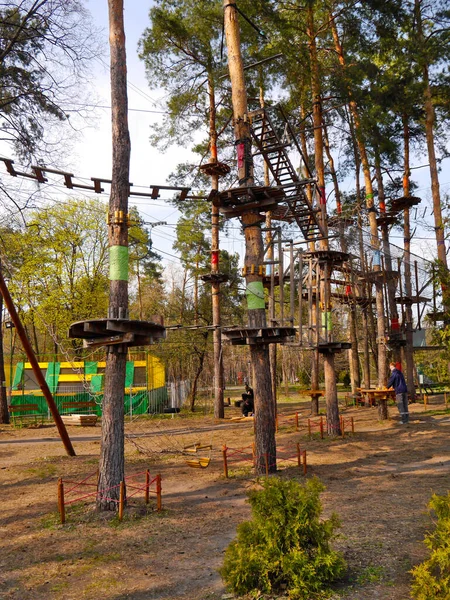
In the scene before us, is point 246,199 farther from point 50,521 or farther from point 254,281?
point 50,521

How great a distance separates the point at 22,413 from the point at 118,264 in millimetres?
17923

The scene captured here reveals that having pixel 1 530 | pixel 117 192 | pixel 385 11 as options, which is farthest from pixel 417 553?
pixel 385 11

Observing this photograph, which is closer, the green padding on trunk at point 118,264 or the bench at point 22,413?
the green padding on trunk at point 118,264

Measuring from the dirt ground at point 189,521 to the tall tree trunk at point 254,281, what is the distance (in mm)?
859

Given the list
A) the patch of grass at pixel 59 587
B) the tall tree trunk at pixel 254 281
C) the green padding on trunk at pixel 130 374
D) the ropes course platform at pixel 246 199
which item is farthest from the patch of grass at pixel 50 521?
the green padding on trunk at pixel 130 374

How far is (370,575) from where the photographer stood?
16.9 ft

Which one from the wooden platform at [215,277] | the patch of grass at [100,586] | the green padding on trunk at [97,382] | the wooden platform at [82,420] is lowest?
the patch of grass at [100,586]

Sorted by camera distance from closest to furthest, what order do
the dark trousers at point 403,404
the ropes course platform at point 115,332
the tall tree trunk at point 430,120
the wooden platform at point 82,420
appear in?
the ropes course platform at point 115,332 → the tall tree trunk at point 430,120 → the dark trousers at point 403,404 → the wooden platform at point 82,420

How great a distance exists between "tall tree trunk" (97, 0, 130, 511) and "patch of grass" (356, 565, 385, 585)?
4326 millimetres

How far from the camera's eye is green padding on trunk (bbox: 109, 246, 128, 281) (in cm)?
875

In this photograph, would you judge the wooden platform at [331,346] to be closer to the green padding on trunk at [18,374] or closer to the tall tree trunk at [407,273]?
the tall tree trunk at [407,273]

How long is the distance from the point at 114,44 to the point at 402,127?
1524 cm

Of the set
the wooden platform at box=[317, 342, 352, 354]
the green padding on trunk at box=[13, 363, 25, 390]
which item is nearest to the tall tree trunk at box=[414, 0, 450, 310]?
the wooden platform at box=[317, 342, 352, 354]

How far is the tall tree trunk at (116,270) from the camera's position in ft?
27.5
